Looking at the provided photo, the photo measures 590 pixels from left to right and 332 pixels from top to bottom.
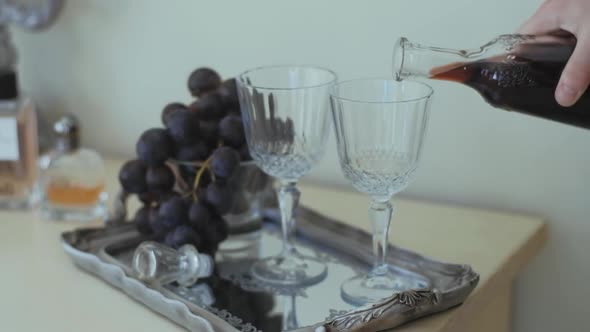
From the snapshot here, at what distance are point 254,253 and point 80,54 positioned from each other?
577mm

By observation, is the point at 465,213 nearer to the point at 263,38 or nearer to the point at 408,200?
the point at 408,200

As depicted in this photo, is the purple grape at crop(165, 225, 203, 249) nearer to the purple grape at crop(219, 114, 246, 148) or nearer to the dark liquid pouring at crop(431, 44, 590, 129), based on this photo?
the purple grape at crop(219, 114, 246, 148)

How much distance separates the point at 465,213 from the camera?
1030 millimetres

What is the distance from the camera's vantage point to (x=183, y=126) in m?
0.90

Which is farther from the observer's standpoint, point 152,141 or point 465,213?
point 465,213

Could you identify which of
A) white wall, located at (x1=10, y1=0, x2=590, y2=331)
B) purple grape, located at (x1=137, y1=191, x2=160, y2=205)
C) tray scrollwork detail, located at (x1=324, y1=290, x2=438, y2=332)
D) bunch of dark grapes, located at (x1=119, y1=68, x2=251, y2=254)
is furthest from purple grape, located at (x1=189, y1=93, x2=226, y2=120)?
tray scrollwork detail, located at (x1=324, y1=290, x2=438, y2=332)

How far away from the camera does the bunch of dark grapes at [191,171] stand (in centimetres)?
89

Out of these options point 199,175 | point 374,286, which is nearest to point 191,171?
point 199,175

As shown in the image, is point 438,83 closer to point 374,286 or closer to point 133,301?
point 374,286

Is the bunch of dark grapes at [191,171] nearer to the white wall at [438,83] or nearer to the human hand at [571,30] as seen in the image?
the white wall at [438,83]

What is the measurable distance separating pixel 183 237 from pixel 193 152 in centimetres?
10

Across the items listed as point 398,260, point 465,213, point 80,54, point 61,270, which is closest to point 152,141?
point 61,270

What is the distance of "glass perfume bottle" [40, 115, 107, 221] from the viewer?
1.09 m

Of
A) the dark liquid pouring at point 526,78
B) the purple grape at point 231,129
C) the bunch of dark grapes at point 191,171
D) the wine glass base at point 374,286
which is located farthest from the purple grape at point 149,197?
the dark liquid pouring at point 526,78
